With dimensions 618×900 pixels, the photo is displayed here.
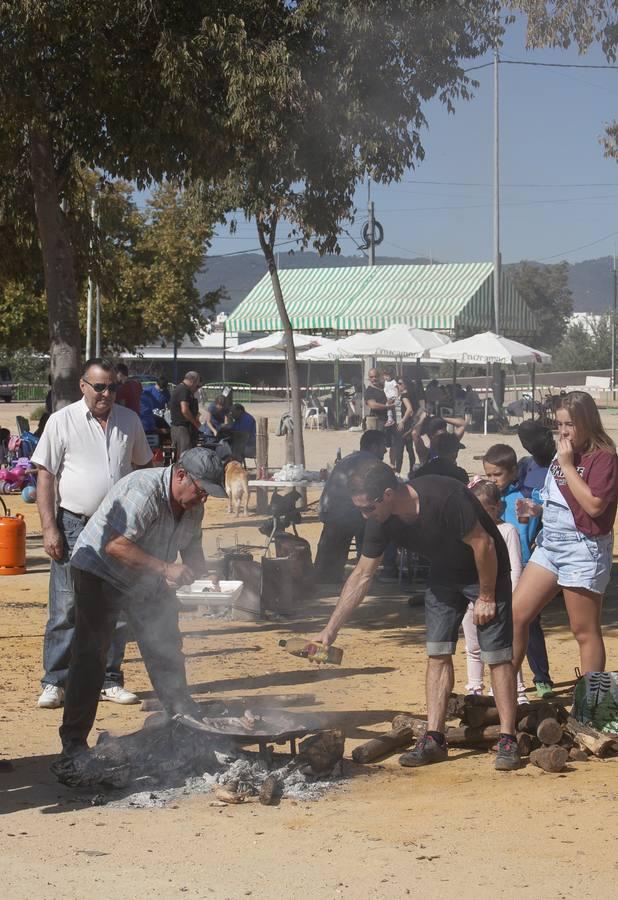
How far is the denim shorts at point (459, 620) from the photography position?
19.1ft

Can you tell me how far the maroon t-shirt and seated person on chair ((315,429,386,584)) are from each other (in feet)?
11.6

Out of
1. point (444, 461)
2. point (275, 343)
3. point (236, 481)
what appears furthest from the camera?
point (275, 343)

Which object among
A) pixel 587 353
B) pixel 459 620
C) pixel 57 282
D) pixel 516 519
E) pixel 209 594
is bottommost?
pixel 209 594

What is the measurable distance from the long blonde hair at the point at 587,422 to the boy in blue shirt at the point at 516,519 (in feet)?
2.22

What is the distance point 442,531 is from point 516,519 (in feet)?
5.86

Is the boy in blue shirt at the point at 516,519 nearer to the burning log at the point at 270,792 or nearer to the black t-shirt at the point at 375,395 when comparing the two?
the burning log at the point at 270,792

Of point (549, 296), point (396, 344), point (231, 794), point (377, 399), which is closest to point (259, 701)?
point (231, 794)

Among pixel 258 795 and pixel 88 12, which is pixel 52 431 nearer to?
pixel 258 795

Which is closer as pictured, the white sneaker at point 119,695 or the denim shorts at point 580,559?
the denim shorts at point 580,559

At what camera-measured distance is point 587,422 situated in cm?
609

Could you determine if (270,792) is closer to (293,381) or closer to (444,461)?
(444,461)

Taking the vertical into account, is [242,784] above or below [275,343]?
below

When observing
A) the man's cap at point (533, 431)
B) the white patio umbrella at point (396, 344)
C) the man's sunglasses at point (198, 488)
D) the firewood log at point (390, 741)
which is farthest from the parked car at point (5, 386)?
the man's sunglasses at point (198, 488)

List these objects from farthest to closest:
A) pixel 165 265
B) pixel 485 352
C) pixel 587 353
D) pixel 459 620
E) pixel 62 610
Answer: pixel 587 353 < pixel 165 265 < pixel 485 352 < pixel 62 610 < pixel 459 620
